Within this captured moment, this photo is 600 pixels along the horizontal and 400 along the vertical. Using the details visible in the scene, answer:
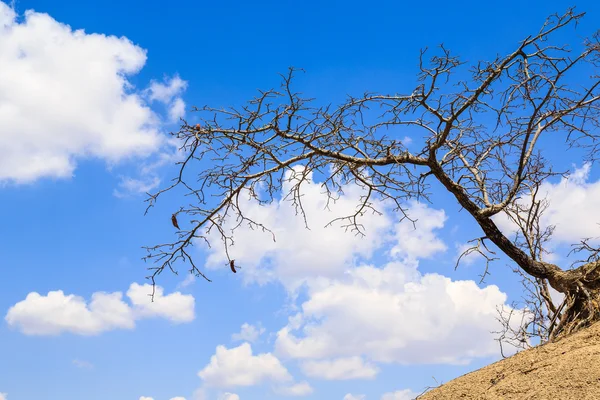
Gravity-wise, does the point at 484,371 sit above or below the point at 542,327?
below

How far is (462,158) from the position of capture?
8125mm

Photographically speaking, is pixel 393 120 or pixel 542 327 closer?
pixel 393 120

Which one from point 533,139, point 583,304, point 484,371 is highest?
point 533,139

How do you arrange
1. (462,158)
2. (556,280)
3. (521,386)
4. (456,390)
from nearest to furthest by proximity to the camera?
(521,386) < (456,390) < (556,280) < (462,158)

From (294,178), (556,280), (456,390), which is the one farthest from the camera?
(556,280)

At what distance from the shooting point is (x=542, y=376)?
18.2 feet

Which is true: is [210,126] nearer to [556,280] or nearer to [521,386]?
[521,386]

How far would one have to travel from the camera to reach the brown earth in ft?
17.0

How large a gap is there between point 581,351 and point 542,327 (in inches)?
75.6

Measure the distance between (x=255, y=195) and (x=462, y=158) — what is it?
9.54 feet

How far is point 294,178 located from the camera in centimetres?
687

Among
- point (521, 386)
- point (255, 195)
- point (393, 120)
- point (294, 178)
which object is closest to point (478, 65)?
point (393, 120)

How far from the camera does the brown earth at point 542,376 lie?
5172 mm

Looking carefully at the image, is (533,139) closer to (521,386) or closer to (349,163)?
(349,163)
